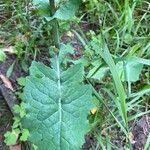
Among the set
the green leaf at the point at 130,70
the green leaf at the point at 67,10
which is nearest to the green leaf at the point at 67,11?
the green leaf at the point at 67,10

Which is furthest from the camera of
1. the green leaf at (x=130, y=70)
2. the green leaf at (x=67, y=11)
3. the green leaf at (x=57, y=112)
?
the green leaf at (x=130, y=70)

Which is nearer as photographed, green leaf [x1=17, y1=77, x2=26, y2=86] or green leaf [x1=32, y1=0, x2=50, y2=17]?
green leaf [x1=32, y1=0, x2=50, y2=17]

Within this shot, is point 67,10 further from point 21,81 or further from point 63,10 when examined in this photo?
point 21,81

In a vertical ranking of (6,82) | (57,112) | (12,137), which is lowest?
(12,137)

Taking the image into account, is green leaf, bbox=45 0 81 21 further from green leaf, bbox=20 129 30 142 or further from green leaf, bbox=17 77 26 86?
green leaf, bbox=20 129 30 142

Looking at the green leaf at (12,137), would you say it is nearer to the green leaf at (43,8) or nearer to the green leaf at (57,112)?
the green leaf at (57,112)

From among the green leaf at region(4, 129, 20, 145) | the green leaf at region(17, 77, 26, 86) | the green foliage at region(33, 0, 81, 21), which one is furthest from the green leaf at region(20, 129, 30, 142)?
the green foliage at region(33, 0, 81, 21)

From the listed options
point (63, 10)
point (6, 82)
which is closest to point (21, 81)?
point (6, 82)

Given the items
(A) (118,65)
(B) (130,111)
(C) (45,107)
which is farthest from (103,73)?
(C) (45,107)

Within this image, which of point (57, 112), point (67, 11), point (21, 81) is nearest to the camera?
point (57, 112)

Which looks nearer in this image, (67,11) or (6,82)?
(67,11)
